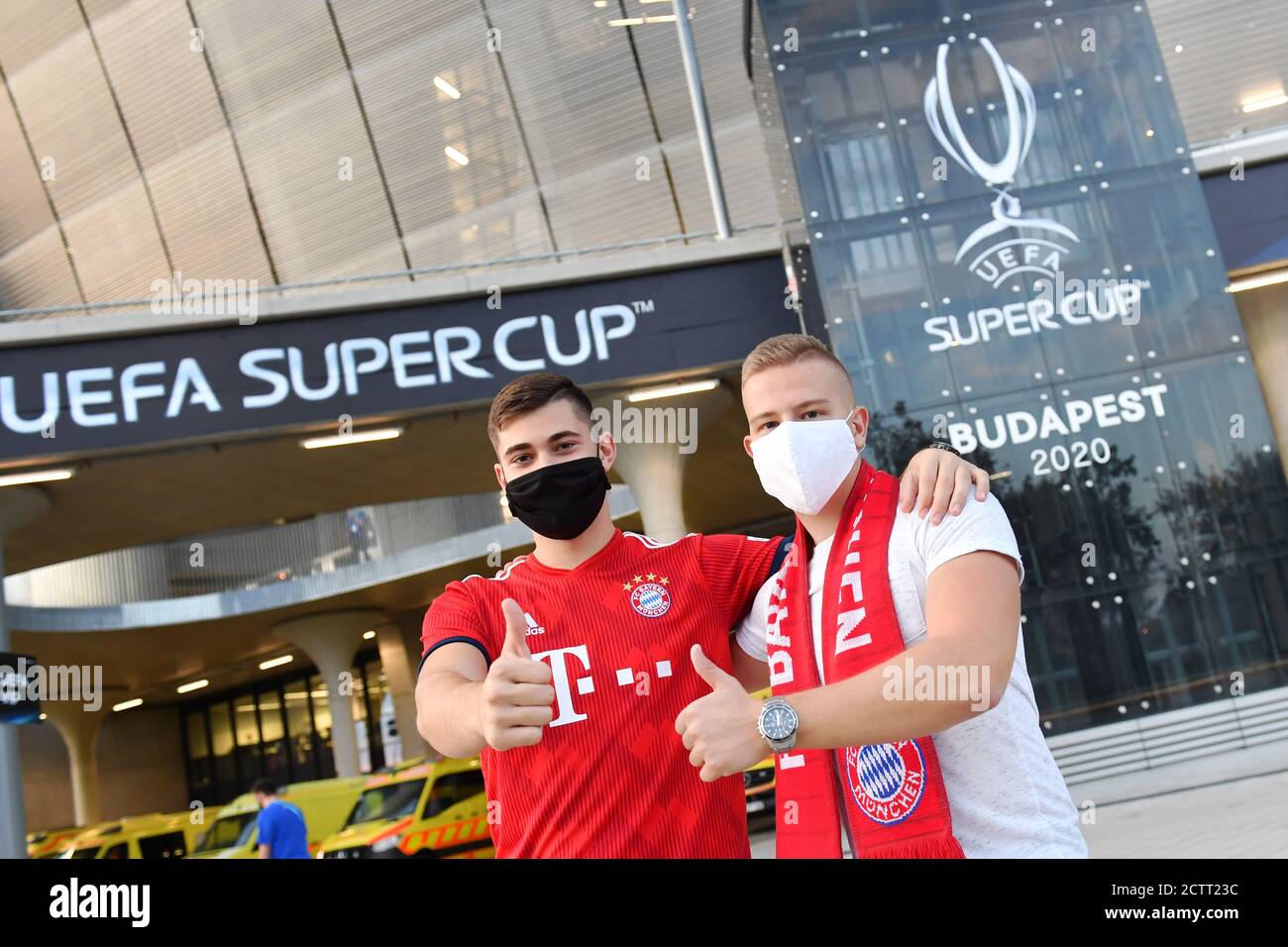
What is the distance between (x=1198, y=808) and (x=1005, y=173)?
7.01 m

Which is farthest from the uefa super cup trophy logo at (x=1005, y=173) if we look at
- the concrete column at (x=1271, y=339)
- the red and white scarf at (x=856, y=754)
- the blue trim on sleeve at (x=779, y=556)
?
the red and white scarf at (x=856, y=754)

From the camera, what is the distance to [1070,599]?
38.6 ft

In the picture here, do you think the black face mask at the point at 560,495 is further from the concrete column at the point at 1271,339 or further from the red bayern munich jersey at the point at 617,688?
the concrete column at the point at 1271,339

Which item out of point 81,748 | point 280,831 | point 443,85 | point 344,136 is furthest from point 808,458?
point 81,748

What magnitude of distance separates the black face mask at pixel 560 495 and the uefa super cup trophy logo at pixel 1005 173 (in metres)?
10.3

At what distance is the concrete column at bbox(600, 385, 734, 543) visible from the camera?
15.6 m

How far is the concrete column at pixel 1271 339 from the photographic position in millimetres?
15812

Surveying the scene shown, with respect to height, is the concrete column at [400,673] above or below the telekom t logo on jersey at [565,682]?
above

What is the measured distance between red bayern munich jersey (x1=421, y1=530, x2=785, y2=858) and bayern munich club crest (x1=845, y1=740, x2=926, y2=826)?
52 centimetres

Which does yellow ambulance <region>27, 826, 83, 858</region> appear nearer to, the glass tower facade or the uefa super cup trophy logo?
the glass tower facade

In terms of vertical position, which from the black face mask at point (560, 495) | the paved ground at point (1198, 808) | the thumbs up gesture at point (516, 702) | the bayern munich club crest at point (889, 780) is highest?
the black face mask at point (560, 495)

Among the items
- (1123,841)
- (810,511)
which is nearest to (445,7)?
(1123,841)

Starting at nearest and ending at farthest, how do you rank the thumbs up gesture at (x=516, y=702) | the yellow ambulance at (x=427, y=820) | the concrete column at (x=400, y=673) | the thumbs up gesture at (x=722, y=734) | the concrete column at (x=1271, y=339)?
1. the thumbs up gesture at (x=722, y=734)
2. the thumbs up gesture at (x=516, y=702)
3. the concrete column at (x=1271, y=339)
4. the yellow ambulance at (x=427, y=820)
5. the concrete column at (x=400, y=673)

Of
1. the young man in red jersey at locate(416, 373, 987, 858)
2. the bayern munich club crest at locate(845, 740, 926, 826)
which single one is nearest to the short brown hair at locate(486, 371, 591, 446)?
the young man in red jersey at locate(416, 373, 987, 858)
